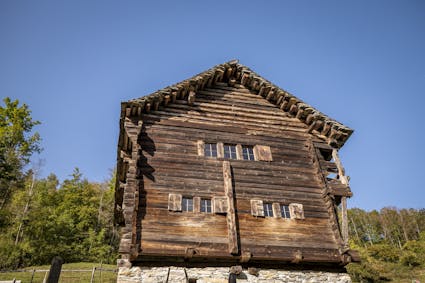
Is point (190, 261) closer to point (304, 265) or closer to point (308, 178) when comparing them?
point (304, 265)

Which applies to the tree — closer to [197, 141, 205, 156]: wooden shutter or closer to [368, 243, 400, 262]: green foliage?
[197, 141, 205, 156]: wooden shutter

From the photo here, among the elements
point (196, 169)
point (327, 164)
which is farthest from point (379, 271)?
point (196, 169)

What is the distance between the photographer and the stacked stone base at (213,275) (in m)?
10.5

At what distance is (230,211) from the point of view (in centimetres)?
1223

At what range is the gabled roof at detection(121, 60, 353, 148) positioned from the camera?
563 inches

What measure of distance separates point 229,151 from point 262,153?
154 cm

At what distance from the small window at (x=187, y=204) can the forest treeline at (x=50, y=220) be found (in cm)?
2083

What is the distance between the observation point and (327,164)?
49.0 feet

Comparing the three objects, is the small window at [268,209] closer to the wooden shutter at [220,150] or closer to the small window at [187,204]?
the wooden shutter at [220,150]

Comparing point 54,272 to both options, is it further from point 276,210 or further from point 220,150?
point 220,150

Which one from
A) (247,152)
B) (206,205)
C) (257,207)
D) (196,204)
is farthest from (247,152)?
(196,204)

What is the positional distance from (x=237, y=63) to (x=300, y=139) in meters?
5.16

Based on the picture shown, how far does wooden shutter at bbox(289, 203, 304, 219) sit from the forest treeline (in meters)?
23.9

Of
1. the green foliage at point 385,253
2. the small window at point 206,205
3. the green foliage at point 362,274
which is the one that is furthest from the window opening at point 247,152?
the green foliage at point 385,253
